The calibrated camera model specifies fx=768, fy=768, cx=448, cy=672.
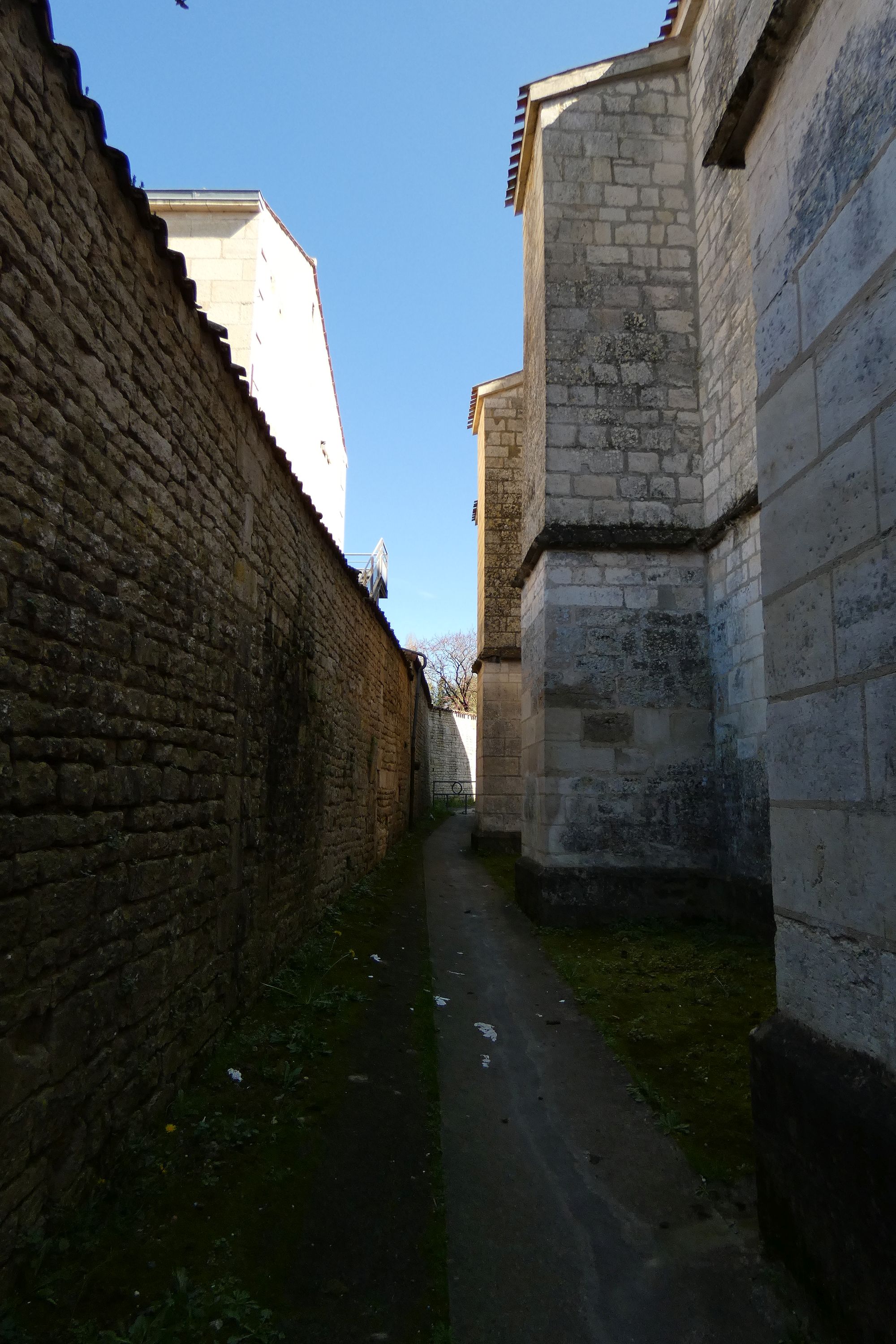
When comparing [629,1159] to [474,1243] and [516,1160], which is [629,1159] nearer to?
[516,1160]

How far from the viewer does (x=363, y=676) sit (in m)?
9.77

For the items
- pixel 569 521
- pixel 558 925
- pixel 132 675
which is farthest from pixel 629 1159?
pixel 569 521

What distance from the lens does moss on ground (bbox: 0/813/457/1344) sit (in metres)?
2.12

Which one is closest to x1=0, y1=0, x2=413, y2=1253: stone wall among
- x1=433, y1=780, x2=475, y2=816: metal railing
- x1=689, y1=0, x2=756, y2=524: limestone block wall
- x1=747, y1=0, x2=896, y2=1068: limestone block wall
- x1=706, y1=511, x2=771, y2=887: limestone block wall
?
x1=747, y1=0, x2=896, y2=1068: limestone block wall

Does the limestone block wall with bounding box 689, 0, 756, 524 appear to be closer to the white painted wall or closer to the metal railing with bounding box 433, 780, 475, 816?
the white painted wall

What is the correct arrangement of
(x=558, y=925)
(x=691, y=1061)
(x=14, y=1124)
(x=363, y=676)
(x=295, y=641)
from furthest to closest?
(x=363, y=676) < (x=558, y=925) < (x=295, y=641) < (x=691, y=1061) < (x=14, y=1124)

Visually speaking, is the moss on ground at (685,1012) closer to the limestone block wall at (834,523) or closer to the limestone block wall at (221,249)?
the limestone block wall at (834,523)

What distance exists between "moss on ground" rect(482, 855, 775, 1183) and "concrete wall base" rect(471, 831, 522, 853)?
20.7ft

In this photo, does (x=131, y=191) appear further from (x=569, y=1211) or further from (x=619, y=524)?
(x=619, y=524)

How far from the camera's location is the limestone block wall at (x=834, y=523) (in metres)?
2.00

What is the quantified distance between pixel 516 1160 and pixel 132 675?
2483 mm

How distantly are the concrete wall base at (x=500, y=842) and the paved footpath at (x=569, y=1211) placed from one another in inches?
331

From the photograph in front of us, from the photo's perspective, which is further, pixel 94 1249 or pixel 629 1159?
pixel 629 1159

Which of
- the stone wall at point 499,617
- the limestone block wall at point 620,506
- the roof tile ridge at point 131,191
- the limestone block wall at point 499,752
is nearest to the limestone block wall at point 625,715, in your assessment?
the limestone block wall at point 620,506
